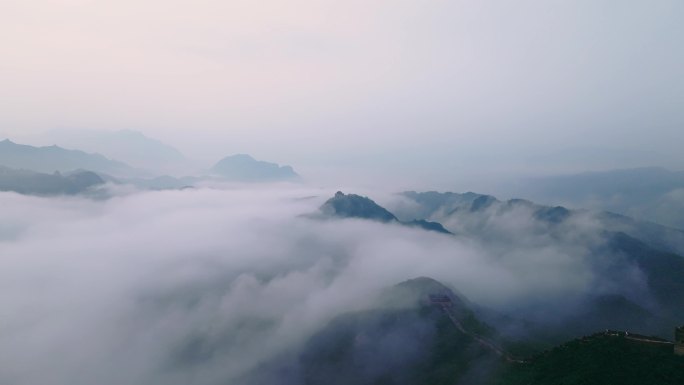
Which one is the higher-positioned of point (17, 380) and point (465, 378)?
point (465, 378)

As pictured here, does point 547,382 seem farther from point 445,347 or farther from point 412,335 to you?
point 412,335

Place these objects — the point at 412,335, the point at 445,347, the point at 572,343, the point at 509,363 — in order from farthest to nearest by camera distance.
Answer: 1. the point at 412,335
2. the point at 445,347
3. the point at 509,363
4. the point at 572,343

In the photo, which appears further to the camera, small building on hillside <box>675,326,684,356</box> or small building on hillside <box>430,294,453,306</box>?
small building on hillside <box>430,294,453,306</box>

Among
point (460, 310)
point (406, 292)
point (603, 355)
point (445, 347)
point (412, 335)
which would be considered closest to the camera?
point (603, 355)

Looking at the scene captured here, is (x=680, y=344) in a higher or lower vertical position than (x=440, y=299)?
higher

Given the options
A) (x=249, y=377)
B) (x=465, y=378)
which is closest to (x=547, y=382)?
(x=465, y=378)

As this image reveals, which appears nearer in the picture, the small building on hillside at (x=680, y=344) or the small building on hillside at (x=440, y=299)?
the small building on hillside at (x=680, y=344)

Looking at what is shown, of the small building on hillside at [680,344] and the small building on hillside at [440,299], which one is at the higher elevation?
the small building on hillside at [680,344]

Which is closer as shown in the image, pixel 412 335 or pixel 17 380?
pixel 412 335

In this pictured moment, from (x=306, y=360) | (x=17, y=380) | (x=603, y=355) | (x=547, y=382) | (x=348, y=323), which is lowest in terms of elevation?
(x=17, y=380)

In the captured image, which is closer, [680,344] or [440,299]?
[680,344]

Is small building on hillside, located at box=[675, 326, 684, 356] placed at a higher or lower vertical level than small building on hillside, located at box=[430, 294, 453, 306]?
higher
